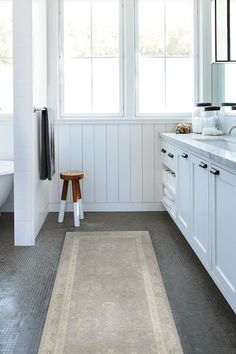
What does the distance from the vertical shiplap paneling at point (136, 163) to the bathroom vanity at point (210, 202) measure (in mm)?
973

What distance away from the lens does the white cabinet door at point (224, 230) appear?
196cm

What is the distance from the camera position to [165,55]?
4.69 m

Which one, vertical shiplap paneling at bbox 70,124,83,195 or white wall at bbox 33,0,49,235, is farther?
vertical shiplap paneling at bbox 70,124,83,195

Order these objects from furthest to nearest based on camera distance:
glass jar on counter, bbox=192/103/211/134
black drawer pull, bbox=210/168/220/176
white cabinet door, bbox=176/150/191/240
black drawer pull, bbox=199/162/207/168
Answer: glass jar on counter, bbox=192/103/211/134 < white cabinet door, bbox=176/150/191/240 < black drawer pull, bbox=199/162/207/168 < black drawer pull, bbox=210/168/220/176

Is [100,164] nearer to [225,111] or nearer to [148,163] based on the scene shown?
[148,163]

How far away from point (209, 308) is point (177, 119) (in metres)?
2.69

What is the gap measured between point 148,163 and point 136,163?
0.42 ft

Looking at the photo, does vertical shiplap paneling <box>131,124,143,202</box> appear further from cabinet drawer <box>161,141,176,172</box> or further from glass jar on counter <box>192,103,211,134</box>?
glass jar on counter <box>192,103,211,134</box>

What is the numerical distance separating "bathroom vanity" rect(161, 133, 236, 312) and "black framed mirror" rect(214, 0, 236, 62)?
2.41ft

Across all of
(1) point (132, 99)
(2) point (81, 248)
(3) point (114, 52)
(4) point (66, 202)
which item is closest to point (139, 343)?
(2) point (81, 248)

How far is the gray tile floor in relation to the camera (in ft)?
6.55

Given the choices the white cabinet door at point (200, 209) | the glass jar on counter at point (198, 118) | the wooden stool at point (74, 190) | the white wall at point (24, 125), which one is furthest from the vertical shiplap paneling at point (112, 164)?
the white cabinet door at point (200, 209)

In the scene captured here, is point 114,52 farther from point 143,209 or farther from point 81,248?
point 81,248

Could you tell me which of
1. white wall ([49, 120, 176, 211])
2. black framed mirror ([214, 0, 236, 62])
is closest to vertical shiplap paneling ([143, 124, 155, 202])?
white wall ([49, 120, 176, 211])
